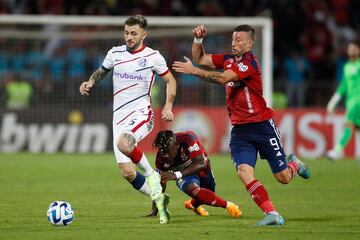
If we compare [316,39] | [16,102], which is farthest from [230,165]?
[316,39]

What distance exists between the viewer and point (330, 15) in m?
28.5

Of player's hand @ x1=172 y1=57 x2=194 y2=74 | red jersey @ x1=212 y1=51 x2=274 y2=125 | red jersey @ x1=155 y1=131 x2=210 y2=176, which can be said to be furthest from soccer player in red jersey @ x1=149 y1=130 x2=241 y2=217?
player's hand @ x1=172 y1=57 x2=194 y2=74

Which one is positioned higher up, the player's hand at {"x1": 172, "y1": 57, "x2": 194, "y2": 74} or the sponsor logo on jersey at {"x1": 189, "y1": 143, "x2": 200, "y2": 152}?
the player's hand at {"x1": 172, "y1": 57, "x2": 194, "y2": 74}

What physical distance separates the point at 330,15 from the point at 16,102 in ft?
34.1

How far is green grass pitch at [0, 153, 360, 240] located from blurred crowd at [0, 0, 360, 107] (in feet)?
12.1

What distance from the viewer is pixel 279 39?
1062 inches

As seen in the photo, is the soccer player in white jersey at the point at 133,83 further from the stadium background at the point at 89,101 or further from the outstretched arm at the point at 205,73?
the stadium background at the point at 89,101

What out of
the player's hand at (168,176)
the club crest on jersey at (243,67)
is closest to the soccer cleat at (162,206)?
the player's hand at (168,176)

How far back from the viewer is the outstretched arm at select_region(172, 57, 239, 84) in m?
9.48

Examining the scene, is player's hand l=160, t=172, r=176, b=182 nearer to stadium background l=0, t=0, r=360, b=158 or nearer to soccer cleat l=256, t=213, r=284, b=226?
soccer cleat l=256, t=213, r=284, b=226

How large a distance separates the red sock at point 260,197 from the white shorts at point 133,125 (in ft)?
4.93

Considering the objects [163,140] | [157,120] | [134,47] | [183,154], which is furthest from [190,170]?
[157,120]

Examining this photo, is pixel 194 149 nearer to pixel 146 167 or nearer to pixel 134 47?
pixel 146 167

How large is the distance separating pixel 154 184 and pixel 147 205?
2.39 m
